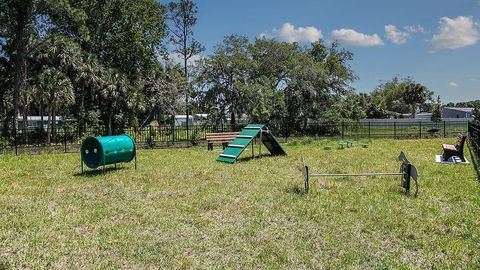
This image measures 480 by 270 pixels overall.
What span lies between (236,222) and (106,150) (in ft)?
19.6

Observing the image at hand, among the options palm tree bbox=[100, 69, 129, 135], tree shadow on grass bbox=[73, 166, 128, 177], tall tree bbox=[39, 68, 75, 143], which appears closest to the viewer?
tree shadow on grass bbox=[73, 166, 128, 177]

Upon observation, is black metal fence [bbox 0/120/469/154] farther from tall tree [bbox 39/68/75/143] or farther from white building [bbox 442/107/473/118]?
white building [bbox 442/107/473/118]

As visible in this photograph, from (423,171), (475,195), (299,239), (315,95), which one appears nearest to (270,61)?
(315,95)

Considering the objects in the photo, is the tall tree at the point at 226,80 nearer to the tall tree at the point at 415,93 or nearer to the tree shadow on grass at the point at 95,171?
the tree shadow on grass at the point at 95,171

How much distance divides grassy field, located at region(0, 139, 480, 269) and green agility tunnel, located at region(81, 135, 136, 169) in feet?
1.74

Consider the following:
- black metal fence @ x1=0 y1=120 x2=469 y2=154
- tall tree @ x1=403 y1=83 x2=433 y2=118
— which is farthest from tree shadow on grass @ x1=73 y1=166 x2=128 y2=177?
tall tree @ x1=403 y1=83 x2=433 y2=118

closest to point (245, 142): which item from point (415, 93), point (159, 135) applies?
point (159, 135)

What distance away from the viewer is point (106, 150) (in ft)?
36.1

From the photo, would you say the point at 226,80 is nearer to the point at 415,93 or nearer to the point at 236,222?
the point at 236,222

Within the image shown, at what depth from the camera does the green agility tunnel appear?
11039 millimetres

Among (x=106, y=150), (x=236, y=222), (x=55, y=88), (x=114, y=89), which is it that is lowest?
(x=236, y=222)

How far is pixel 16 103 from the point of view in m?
27.4

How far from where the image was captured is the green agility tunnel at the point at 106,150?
1104cm

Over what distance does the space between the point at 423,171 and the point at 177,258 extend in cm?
847
